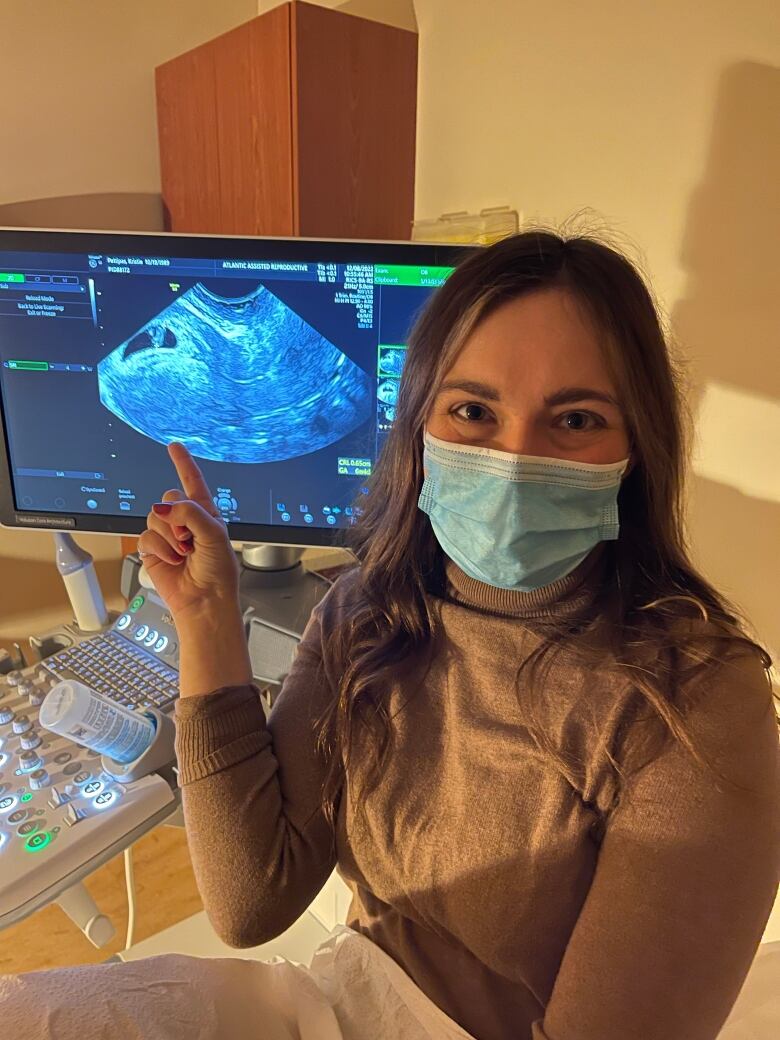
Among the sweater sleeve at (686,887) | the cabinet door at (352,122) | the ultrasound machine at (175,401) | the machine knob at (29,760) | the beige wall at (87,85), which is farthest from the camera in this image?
the beige wall at (87,85)

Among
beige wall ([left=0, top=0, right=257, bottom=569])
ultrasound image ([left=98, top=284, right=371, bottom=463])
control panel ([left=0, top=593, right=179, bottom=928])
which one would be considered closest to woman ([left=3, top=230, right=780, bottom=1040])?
control panel ([left=0, top=593, right=179, bottom=928])

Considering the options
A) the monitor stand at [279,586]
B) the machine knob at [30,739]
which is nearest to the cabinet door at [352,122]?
the monitor stand at [279,586]

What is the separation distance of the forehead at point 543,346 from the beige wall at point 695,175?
57 cm

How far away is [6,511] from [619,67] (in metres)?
1.27

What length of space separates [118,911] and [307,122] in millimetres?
1782

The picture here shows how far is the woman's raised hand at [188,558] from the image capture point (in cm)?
87

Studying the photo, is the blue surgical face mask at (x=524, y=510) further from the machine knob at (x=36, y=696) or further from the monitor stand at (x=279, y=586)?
the machine knob at (x=36, y=696)

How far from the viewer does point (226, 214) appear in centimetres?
193

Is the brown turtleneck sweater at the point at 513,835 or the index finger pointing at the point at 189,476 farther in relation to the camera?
the index finger pointing at the point at 189,476

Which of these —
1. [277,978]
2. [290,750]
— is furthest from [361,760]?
[277,978]

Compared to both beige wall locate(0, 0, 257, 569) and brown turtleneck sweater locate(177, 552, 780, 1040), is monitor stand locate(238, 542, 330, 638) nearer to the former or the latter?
brown turtleneck sweater locate(177, 552, 780, 1040)

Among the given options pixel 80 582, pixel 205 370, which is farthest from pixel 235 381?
pixel 80 582

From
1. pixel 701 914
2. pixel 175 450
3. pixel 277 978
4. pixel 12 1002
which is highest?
pixel 175 450

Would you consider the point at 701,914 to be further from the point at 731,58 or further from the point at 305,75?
the point at 305,75
